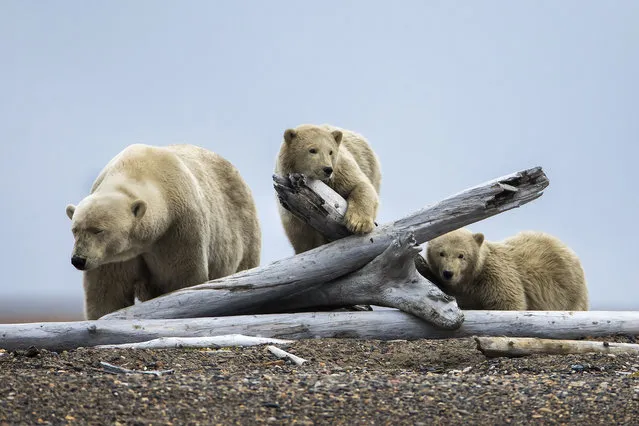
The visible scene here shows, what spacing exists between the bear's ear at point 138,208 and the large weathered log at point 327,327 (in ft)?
3.67

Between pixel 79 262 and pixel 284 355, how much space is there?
2.09 m

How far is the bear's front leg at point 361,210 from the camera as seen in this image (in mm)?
8648

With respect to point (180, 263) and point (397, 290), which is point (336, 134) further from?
point (180, 263)

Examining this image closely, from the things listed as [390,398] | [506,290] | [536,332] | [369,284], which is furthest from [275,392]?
[506,290]

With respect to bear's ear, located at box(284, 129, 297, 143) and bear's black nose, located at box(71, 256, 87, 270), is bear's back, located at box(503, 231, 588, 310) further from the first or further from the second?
bear's black nose, located at box(71, 256, 87, 270)

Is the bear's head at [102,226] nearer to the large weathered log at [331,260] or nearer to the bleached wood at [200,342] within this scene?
the bleached wood at [200,342]

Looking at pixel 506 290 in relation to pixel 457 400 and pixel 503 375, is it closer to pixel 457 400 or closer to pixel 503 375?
pixel 503 375

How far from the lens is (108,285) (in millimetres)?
9141

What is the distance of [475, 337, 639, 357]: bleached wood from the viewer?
7.79 metres

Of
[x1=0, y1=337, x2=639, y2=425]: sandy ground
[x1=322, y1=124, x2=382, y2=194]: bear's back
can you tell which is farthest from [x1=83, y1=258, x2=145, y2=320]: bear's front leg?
[x1=322, y1=124, x2=382, y2=194]: bear's back

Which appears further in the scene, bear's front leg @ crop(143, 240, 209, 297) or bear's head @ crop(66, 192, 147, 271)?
bear's front leg @ crop(143, 240, 209, 297)

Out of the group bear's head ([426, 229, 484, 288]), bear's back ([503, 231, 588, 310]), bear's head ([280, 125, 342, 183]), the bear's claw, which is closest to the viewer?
bear's head ([280, 125, 342, 183])

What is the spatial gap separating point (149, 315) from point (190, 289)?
1.64ft

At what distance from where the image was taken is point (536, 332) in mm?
8945
